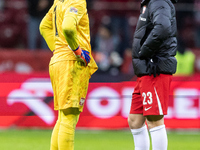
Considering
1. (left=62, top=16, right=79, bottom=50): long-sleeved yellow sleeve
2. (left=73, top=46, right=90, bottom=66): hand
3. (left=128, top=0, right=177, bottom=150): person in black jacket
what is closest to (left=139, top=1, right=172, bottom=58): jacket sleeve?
(left=128, top=0, right=177, bottom=150): person in black jacket

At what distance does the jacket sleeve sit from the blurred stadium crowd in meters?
6.08

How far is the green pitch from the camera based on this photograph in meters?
7.51

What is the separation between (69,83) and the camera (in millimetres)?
5000

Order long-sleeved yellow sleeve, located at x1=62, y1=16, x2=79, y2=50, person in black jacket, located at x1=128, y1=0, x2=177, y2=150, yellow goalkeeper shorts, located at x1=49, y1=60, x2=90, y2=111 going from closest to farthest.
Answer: long-sleeved yellow sleeve, located at x1=62, y1=16, x2=79, y2=50 < person in black jacket, located at x1=128, y1=0, x2=177, y2=150 < yellow goalkeeper shorts, located at x1=49, y1=60, x2=90, y2=111

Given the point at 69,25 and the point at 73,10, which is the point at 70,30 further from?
the point at 73,10

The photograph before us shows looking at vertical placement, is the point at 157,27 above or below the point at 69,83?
above

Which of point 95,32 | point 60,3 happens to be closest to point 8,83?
point 95,32

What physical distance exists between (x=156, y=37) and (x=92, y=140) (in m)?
3.84

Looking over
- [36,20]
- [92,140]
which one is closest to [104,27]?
[36,20]

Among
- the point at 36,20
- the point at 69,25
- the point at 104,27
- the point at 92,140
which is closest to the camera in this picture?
the point at 69,25

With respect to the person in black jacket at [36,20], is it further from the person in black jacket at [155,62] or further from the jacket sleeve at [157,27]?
the jacket sleeve at [157,27]

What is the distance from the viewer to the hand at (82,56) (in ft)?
16.1

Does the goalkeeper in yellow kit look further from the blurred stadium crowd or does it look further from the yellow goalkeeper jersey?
the blurred stadium crowd

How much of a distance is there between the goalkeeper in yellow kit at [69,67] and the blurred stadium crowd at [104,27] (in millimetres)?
5873
